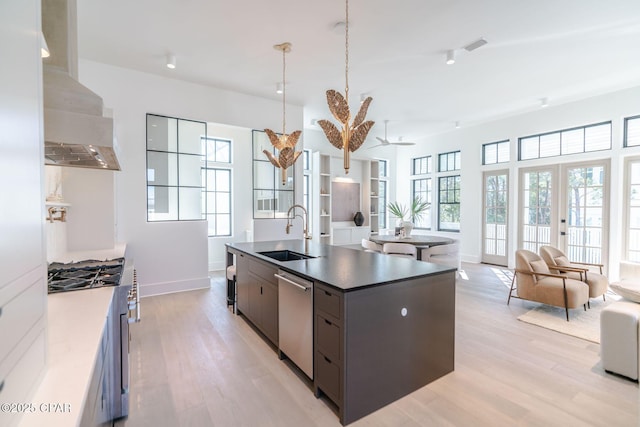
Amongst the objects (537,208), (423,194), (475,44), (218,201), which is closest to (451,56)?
(475,44)

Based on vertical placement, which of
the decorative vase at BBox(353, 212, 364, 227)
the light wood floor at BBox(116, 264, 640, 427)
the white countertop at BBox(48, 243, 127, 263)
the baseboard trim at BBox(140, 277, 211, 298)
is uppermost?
the decorative vase at BBox(353, 212, 364, 227)

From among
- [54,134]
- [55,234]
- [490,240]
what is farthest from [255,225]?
[490,240]

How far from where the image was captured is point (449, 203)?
815 centimetres

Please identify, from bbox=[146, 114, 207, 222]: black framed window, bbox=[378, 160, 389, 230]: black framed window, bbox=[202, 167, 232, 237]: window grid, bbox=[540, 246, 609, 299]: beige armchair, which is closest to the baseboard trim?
bbox=[146, 114, 207, 222]: black framed window

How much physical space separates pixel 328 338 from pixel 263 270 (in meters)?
1.17

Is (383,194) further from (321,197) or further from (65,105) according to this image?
(65,105)

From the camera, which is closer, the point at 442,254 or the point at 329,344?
the point at 329,344

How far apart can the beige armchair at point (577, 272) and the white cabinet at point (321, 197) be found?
450 centimetres

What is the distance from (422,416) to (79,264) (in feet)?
9.23

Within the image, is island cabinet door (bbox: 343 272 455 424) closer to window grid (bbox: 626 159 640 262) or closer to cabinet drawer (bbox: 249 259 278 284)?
cabinet drawer (bbox: 249 259 278 284)

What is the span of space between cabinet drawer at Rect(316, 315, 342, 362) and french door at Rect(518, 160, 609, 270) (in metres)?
6.02

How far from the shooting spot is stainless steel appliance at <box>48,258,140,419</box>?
1.72 m

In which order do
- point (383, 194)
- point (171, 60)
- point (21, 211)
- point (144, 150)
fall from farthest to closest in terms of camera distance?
1. point (383, 194)
2. point (144, 150)
3. point (171, 60)
4. point (21, 211)

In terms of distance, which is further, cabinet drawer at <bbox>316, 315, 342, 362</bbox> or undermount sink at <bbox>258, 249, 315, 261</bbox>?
undermount sink at <bbox>258, 249, 315, 261</bbox>
